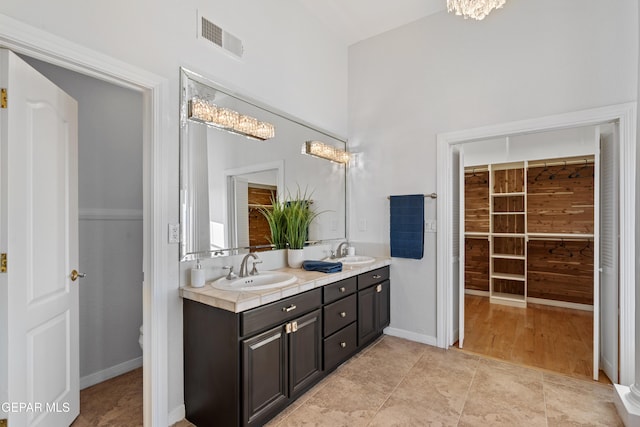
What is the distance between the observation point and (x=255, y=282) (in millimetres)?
2176

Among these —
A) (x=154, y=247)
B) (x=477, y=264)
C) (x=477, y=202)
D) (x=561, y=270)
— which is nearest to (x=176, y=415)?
(x=154, y=247)

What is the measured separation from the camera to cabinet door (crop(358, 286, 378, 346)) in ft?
9.10

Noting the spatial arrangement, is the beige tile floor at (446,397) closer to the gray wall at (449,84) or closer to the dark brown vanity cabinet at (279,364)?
the dark brown vanity cabinet at (279,364)

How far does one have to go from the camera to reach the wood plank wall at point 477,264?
5.09 meters

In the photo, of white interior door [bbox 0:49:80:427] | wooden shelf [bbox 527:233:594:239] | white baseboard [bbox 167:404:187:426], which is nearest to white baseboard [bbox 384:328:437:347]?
white baseboard [bbox 167:404:187:426]

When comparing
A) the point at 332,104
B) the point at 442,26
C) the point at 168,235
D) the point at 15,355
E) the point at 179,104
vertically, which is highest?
the point at 442,26

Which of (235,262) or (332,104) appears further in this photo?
(332,104)

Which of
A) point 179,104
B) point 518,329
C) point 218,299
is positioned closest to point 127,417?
point 218,299

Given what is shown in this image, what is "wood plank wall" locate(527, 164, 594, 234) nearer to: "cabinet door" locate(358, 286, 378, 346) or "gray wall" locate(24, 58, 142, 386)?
"cabinet door" locate(358, 286, 378, 346)

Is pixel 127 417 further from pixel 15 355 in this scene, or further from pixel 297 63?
pixel 297 63

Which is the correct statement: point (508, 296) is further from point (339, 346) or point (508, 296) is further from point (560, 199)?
point (339, 346)

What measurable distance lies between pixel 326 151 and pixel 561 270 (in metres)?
3.96

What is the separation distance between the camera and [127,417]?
197 cm

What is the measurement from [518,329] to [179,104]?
416cm
